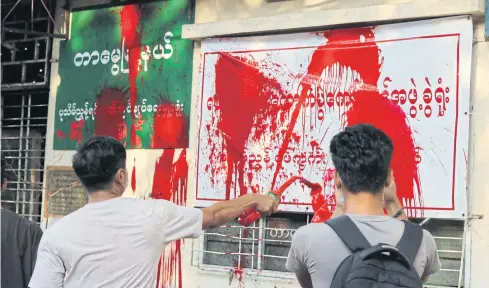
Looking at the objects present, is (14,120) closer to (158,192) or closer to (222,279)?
(158,192)

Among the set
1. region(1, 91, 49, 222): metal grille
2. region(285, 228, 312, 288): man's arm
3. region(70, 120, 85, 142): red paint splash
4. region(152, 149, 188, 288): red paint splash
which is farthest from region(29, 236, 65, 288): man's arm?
region(1, 91, 49, 222): metal grille

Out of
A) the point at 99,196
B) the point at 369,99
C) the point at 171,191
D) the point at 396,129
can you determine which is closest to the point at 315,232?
the point at 99,196

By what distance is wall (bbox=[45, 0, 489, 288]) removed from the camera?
504 centimetres

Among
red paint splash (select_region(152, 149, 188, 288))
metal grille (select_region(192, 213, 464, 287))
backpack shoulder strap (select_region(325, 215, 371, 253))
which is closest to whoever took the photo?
backpack shoulder strap (select_region(325, 215, 371, 253))

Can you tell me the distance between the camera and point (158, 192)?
22.0 feet

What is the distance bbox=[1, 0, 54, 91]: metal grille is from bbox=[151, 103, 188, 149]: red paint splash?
166cm

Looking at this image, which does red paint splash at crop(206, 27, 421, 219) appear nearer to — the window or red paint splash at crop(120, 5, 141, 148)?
the window

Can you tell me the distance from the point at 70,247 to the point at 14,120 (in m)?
5.82

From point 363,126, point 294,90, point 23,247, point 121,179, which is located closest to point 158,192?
point 294,90

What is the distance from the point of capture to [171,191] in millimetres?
6637

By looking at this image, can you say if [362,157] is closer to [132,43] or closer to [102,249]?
[102,249]

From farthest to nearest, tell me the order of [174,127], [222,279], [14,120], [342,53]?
[14,120], [174,127], [222,279], [342,53]

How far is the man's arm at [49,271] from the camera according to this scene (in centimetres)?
261

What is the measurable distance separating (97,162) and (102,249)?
33 centimetres
